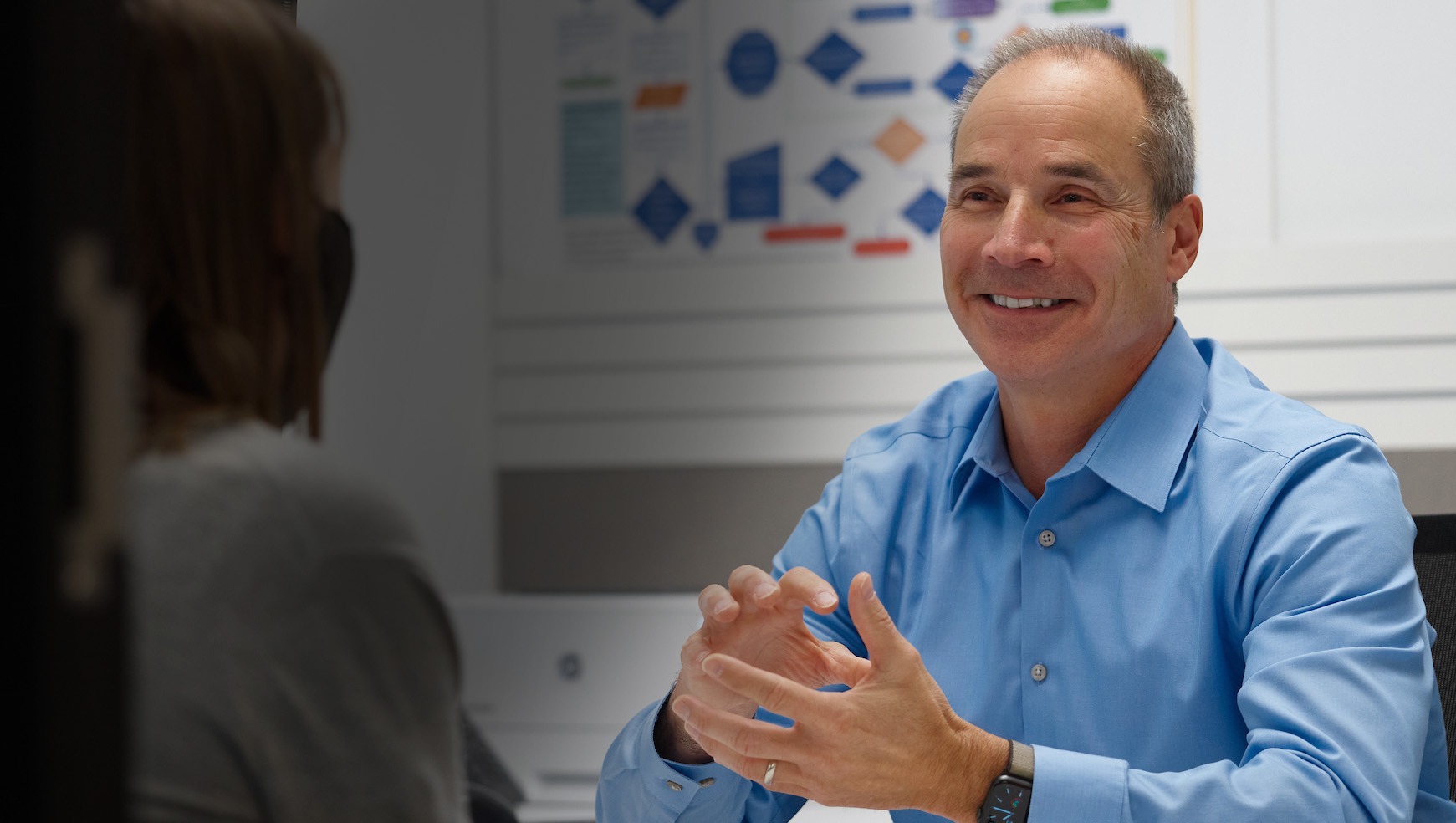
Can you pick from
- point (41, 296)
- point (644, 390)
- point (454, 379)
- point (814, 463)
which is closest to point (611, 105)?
point (644, 390)

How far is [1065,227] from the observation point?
1056 millimetres

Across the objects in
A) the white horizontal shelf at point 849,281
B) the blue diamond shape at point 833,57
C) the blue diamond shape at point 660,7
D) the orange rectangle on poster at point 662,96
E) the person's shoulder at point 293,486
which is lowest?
the person's shoulder at point 293,486

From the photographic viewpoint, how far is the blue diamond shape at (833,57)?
1.83 metres

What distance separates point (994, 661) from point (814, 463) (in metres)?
0.80

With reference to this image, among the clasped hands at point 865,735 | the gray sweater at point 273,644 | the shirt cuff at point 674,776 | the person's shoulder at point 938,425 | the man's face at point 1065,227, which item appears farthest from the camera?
the person's shoulder at point 938,425

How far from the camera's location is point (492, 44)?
1.60 feet

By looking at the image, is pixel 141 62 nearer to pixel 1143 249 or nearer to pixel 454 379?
pixel 454 379

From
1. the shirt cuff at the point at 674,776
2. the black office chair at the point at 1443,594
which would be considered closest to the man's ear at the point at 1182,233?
the black office chair at the point at 1443,594

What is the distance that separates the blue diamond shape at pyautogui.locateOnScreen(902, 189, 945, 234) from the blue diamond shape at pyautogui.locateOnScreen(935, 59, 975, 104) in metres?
0.15

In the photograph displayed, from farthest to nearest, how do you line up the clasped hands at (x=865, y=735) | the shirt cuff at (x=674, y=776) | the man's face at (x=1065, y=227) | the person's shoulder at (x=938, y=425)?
the person's shoulder at (x=938, y=425) → the man's face at (x=1065, y=227) → the shirt cuff at (x=674, y=776) → the clasped hands at (x=865, y=735)

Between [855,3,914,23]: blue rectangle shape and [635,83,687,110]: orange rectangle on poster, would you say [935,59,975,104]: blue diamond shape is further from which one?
[635,83,687,110]: orange rectangle on poster

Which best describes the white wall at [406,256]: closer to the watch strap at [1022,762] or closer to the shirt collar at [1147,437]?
the watch strap at [1022,762]

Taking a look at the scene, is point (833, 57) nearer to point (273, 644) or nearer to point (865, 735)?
point (865, 735)

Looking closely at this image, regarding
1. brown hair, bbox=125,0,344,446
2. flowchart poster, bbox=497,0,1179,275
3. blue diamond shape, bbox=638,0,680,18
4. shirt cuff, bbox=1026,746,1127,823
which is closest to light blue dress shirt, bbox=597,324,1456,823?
shirt cuff, bbox=1026,746,1127,823
